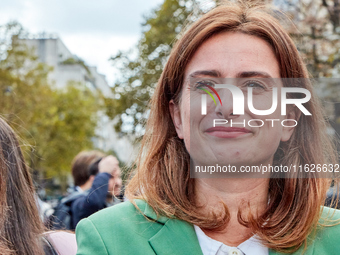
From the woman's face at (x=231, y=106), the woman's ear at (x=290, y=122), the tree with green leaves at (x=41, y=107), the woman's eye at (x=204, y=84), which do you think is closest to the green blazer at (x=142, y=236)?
the woman's face at (x=231, y=106)

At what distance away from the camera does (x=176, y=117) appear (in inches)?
85.4

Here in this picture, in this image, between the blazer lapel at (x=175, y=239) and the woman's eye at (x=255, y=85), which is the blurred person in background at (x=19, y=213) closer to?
the blazer lapel at (x=175, y=239)

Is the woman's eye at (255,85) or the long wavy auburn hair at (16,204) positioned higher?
the woman's eye at (255,85)

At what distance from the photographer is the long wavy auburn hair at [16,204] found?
232 centimetres

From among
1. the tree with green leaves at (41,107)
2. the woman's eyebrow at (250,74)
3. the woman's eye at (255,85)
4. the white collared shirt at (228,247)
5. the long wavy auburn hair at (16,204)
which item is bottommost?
the white collared shirt at (228,247)

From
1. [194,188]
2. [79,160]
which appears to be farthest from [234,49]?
[79,160]

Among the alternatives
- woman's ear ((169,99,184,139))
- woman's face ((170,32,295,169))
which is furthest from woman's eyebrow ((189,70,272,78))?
woman's ear ((169,99,184,139))

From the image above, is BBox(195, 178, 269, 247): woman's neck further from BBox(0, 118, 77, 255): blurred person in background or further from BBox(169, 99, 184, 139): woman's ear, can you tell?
BBox(0, 118, 77, 255): blurred person in background

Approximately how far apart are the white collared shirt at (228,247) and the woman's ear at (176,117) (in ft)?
1.46

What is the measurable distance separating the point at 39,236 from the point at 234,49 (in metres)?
1.40

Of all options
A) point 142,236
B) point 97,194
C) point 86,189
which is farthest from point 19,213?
point 86,189

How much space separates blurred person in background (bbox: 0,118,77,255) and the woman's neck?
91 cm

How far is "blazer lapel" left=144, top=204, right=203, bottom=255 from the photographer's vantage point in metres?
1.86

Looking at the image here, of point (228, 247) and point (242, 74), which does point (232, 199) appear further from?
point (242, 74)
